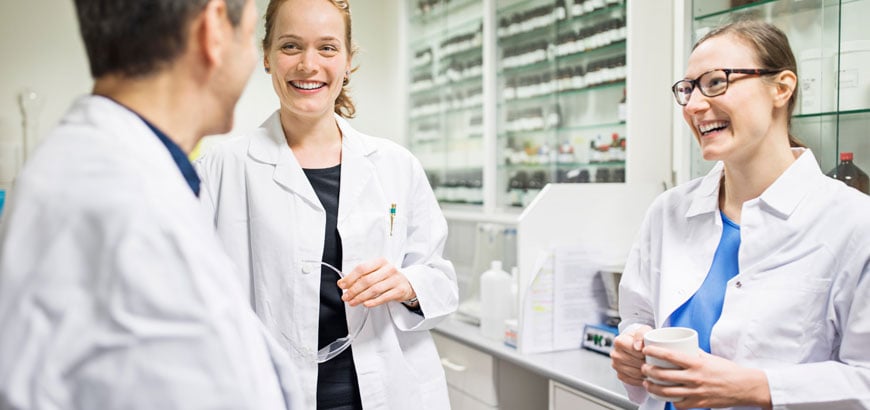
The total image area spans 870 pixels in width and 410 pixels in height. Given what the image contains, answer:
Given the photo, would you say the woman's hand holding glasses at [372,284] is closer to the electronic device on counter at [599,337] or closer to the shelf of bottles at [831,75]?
the electronic device on counter at [599,337]

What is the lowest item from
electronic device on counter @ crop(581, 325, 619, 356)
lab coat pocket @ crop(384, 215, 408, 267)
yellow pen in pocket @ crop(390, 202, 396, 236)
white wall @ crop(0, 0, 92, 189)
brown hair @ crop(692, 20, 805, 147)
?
electronic device on counter @ crop(581, 325, 619, 356)

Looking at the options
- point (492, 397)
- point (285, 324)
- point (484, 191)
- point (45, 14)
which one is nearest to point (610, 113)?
point (484, 191)

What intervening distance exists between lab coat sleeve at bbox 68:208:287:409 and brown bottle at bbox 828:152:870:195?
183 centimetres

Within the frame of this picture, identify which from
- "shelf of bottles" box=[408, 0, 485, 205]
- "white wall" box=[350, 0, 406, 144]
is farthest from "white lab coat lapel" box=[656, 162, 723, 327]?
"white wall" box=[350, 0, 406, 144]

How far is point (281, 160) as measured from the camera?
1.45m

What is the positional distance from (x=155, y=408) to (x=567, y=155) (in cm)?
259

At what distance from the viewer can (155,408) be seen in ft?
1.81

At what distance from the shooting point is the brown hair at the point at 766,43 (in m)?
1.33

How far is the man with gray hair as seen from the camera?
1.80 ft

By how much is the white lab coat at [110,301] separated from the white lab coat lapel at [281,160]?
829mm

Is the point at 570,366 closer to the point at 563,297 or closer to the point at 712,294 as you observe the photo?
the point at 563,297

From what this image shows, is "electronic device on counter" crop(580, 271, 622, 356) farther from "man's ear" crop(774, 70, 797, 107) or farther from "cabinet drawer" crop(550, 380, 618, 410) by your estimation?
"man's ear" crop(774, 70, 797, 107)

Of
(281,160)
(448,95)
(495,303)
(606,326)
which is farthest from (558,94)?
(281,160)

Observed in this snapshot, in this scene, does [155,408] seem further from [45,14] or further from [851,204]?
[45,14]
